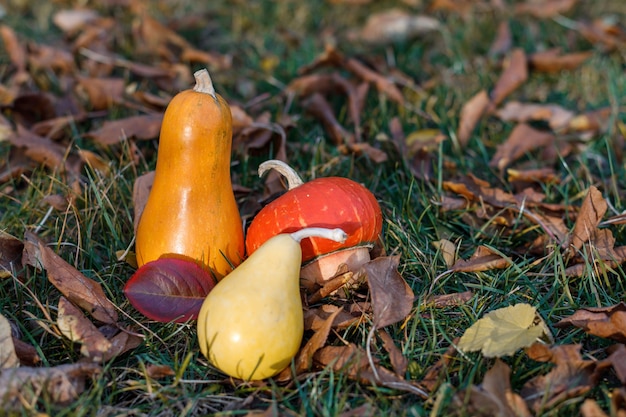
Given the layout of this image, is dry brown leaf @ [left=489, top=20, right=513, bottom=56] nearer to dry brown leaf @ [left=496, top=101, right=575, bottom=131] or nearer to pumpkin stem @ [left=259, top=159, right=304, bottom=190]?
dry brown leaf @ [left=496, top=101, right=575, bottom=131]

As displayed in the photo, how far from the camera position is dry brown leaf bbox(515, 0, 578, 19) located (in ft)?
16.0

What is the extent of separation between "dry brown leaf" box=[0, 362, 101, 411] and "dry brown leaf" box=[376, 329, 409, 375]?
0.89 m

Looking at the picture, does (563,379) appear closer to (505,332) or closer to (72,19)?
(505,332)

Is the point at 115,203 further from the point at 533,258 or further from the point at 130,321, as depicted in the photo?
the point at 533,258

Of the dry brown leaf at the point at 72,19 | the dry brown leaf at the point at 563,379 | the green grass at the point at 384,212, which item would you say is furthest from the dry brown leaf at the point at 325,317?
the dry brown leaf at the point at 72,19

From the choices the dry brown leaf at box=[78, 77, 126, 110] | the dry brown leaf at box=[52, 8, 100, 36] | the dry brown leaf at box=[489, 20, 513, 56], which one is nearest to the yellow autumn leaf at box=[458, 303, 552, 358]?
the dry brown leaf at box=[78, 77, 126, 110]

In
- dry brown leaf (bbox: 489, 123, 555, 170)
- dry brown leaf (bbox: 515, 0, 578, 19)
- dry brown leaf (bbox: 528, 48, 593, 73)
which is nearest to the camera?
dry brown leaf (bbox: 489, 123, 555, 170)

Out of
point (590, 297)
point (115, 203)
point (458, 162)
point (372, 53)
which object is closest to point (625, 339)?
point (590, 297)

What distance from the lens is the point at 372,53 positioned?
4.67 m

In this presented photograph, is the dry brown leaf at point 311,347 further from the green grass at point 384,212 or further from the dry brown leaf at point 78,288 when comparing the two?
the dry brown leaf at point 78,288

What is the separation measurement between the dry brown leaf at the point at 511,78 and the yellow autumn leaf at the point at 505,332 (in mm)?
2025

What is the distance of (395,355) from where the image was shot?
211 centimetres

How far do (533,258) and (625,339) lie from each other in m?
0.62

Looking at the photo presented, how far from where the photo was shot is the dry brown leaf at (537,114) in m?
3.85
